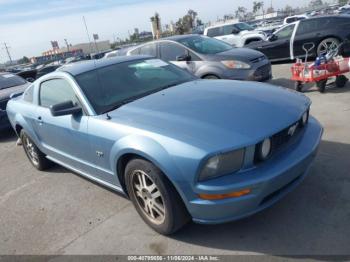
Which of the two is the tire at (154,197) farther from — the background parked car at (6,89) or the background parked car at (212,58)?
the background parked car at (6,89)

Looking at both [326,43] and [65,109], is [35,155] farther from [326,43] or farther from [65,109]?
[326,43]

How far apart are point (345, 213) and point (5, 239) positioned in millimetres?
3467

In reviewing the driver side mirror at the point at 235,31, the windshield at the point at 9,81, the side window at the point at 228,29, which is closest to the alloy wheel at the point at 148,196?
the windshield at the point at 9,81

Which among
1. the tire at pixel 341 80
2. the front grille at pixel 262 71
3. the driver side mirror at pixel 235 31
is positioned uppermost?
the front grille at pixel 262 71

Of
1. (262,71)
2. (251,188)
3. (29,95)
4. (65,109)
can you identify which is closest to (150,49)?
(262,71)

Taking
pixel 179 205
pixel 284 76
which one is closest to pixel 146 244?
pixel 179 205

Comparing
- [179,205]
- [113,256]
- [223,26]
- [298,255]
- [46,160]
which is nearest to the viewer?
[298,255]

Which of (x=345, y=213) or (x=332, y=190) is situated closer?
(x=345, y=213)

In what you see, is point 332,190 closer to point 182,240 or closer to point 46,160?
point 182,240

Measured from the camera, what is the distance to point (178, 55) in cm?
863

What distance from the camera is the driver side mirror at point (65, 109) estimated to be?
3.86 metres

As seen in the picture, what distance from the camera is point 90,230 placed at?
3824mm

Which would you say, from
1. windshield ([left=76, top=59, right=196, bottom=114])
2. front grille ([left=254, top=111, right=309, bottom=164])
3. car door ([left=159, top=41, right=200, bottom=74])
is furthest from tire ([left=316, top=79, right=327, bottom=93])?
front grille ([left=254, top=111, right=309, bottom=164])

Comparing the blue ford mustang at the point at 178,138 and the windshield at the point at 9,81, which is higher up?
the blue ford mustang at the point at 178,138
